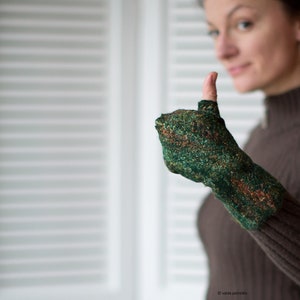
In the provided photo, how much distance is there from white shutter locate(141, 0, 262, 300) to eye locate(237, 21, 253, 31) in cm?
45

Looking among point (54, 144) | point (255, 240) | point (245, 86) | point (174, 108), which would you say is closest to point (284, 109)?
point (245, 86)

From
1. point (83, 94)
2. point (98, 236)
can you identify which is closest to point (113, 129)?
point (83, 94)

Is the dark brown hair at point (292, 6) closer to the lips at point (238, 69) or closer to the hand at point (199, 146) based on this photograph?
the lips at point (238, 69)

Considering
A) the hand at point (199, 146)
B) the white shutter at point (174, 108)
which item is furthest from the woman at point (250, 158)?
the white shutter at point (174, 108)

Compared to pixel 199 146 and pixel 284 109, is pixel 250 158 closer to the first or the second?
pixel 199 146

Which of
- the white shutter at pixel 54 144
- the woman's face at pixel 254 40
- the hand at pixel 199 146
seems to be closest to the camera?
the hand at pixel 199 146

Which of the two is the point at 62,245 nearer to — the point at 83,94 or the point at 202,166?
the point at 83,94

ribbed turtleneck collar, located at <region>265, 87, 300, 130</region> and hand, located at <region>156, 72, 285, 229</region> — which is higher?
ribbed turtleneck collar, located at <region>265, 87, 300, 130</region>

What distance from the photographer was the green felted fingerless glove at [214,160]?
334 millimetres

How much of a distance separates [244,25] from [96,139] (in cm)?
52

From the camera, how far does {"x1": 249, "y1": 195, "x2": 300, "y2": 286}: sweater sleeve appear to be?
360 millimetres

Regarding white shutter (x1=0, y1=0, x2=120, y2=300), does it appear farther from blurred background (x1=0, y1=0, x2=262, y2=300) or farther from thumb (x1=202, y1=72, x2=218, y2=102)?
thumb (x1=202, y1=72, x2=218, y2=102)

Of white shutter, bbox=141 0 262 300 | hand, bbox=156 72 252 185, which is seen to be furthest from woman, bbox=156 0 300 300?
white shutter, bbox=141 0 262 300

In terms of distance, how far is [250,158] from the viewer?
0.37 meters
